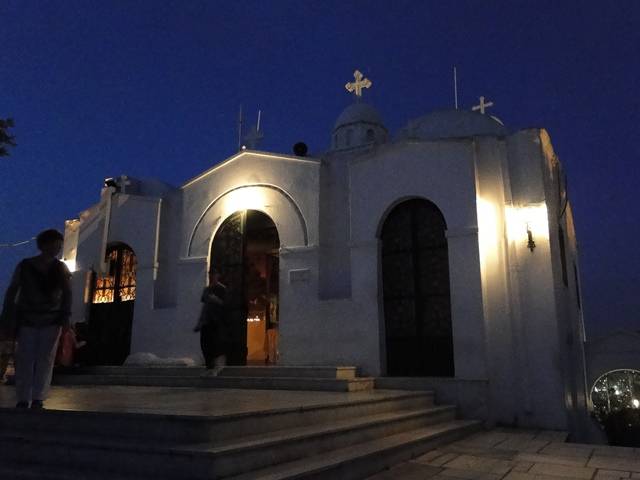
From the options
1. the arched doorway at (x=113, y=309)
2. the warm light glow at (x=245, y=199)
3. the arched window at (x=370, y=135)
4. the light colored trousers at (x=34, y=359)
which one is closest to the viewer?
the light colored trousers at (x=34, y=359)

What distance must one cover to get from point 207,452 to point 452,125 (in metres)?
10.3

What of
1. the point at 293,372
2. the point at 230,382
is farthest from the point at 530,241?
the point at 230,382

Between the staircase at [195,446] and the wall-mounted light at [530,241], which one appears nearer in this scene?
the staircase at [195,446]

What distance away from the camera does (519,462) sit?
18.7ft

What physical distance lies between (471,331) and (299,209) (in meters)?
4.28

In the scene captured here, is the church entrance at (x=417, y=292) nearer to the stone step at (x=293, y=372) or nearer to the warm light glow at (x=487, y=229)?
the warm light glow at (x=487, y=229)

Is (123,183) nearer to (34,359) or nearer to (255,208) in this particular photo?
(255,208)

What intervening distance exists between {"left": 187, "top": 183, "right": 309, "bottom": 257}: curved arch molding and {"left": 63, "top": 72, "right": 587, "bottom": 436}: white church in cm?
3

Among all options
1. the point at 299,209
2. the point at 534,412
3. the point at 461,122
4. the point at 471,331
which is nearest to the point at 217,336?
the point at 299,209

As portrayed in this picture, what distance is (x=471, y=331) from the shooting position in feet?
29.8

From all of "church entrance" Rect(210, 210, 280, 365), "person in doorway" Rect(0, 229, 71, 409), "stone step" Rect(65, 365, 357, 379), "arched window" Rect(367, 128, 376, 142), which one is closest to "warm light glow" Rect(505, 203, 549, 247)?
"stone step" Rect(65, 365, 357, 379)

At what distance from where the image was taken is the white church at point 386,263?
896 centimetres

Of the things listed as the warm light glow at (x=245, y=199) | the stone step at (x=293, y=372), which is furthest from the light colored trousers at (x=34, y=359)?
the warm light glow at (x=245, y=199)

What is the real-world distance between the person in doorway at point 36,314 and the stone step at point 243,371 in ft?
14.8
